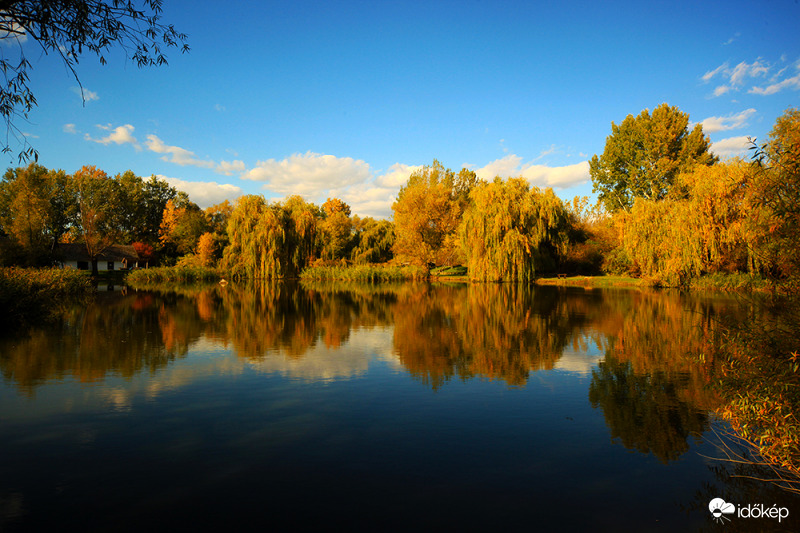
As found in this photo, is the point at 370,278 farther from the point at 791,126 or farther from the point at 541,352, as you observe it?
the point at 791,126

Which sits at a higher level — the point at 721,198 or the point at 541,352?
the point at 721,198

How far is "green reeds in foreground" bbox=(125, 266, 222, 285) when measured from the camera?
39969mm

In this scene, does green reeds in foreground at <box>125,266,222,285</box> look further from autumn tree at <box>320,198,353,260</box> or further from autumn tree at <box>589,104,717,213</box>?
autumn tree at <box>589,104,717,213</box>

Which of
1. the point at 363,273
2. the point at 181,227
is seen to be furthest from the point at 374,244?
the point at 181,227

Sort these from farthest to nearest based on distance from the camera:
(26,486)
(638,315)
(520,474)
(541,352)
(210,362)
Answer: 1. (638,315)
2. (541,352)
3. (210,362)
4. (520,474)
5. (26,486)

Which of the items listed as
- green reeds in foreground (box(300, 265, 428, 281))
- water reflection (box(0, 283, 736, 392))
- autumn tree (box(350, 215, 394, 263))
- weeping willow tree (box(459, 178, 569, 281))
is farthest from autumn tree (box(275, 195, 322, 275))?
water reflection (box(0, 283, 736, 392))

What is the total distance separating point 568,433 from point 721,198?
26575mm

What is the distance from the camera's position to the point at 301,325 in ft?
47.3

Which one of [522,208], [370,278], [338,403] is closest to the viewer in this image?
[338,403]

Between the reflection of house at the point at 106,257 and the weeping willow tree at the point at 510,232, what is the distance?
42933 millimetres

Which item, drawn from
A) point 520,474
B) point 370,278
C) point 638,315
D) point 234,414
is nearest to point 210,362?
point 234,414

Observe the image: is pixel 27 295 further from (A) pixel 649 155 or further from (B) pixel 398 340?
(A) pixel 649 155

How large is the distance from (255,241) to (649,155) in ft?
117

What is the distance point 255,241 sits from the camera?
3919 centimetres
